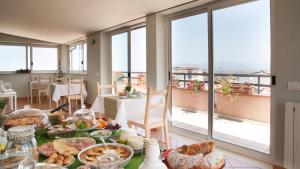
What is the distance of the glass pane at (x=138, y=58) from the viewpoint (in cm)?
490

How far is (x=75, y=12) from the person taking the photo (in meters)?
Result: 4.48

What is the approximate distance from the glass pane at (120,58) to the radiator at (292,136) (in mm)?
3830

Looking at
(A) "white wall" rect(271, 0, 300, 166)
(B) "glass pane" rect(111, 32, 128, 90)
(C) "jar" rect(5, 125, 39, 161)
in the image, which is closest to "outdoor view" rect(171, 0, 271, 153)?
(A) "white wall" rect(271, 0, 300, 166)

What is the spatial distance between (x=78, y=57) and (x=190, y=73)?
5488mm

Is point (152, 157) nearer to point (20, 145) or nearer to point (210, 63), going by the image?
point (20, 145)

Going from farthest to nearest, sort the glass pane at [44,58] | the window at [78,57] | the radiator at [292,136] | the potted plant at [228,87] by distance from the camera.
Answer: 1. the glass pane at [44,58]
2. the window at [78,57]
3. the potted plant at [228,87]
4. the radiator at [292,136]

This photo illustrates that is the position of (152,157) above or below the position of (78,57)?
below

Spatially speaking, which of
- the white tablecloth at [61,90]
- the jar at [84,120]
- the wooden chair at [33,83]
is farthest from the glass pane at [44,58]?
the jar at [84,120]

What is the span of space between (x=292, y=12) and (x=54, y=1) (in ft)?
12.3

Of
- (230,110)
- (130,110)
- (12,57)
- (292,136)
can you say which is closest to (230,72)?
(230,110)

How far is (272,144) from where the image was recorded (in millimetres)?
Answer: 2605

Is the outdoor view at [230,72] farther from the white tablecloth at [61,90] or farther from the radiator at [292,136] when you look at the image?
the white tablecloth at [61,90]

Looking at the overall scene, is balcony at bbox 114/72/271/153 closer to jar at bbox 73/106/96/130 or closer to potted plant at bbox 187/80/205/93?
potted plant at bbox 187/80/205/93

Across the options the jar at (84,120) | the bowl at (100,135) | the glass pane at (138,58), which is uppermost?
the glass pane at (138,58)
